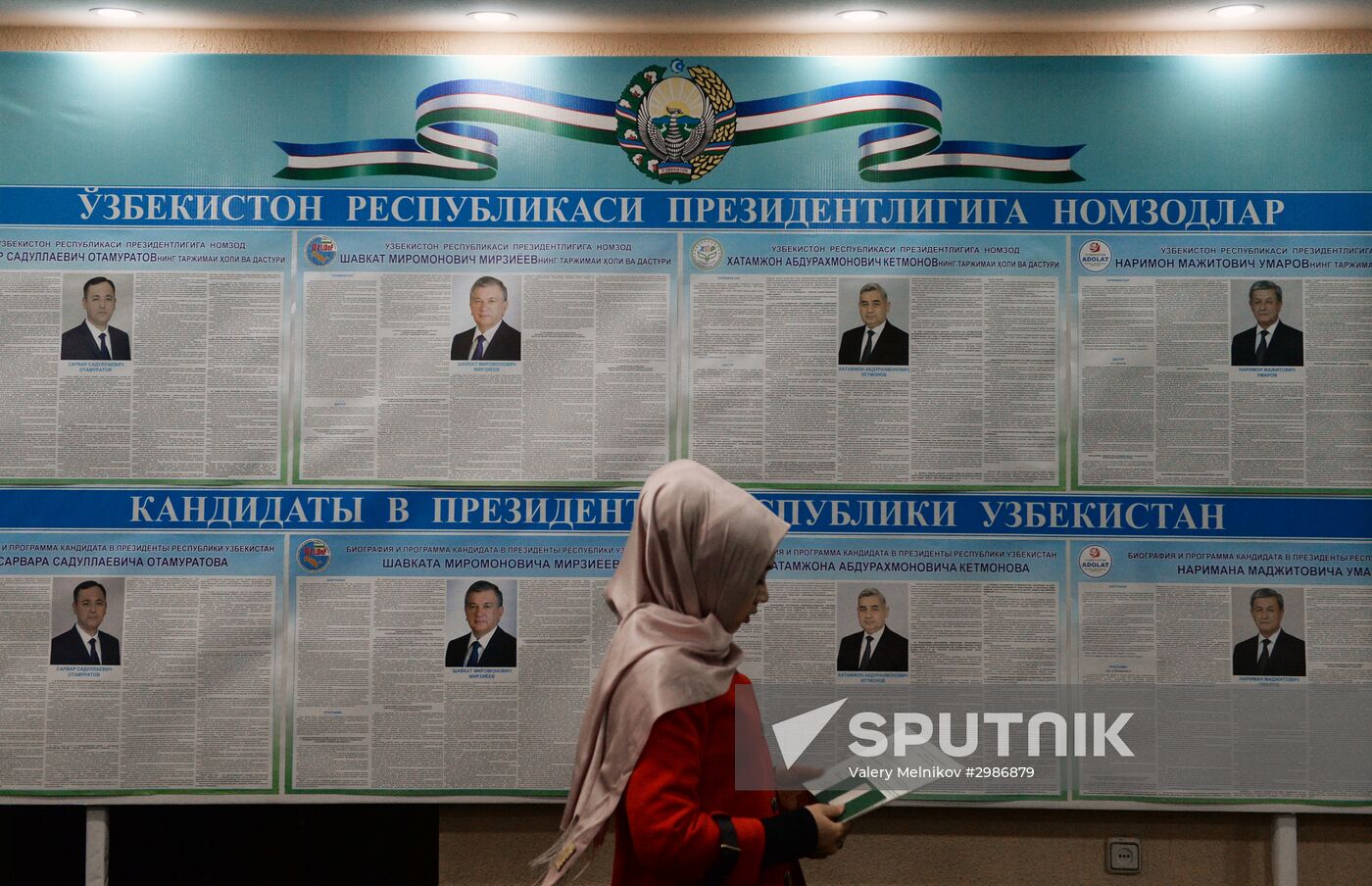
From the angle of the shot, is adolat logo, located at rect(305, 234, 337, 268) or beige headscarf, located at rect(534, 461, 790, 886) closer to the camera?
beige headscarf, located at rect(534, 461, 790, 886)

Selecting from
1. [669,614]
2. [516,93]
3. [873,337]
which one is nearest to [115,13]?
[516,93]

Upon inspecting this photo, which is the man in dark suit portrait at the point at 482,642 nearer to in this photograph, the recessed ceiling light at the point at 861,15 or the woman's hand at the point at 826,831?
the woman's hand at the point at 826,831

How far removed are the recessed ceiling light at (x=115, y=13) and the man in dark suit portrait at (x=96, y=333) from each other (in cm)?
72

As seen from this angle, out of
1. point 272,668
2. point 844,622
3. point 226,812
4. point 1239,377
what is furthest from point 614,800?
point 1239,377

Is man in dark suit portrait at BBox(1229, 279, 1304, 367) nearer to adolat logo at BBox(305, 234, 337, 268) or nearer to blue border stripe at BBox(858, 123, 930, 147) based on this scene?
blue border stripe at BBox(858, 123, 930, 147)

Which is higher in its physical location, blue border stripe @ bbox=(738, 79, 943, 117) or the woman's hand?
blue border stripe @ bbox=(738, 79, 943, 117)

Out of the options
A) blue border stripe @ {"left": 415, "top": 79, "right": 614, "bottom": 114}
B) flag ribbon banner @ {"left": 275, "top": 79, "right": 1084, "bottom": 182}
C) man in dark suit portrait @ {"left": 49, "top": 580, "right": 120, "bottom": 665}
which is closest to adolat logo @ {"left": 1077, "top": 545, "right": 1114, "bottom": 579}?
flag ribbon banner @ {"left": 275, "top": 79, "right": 1084, "bottom": 182}

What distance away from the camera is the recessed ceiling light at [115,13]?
2.73 metres

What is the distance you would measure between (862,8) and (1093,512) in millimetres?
1504

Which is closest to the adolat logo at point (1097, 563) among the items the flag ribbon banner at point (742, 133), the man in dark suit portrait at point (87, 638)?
the flag ribbon banner at point (742, 133)

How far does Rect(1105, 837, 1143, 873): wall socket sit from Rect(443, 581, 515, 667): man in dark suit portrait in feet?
5.69

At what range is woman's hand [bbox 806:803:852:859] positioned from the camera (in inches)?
67.7

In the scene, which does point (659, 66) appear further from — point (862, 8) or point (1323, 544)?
point (1323, 544)

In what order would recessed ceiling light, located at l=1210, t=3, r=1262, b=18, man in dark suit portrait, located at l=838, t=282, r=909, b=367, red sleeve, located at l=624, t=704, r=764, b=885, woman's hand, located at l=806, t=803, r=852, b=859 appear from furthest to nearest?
man in dark suit portrait, located at l=838, t=282, r=909, b=367 < recessed ceiling light, located at l=1210, t=3, r=1262, b=18 < woman's hand, located at l=806, t=803, r=852, b=859 < red sleeve, located at l=624, t=704, r=764, b=885
